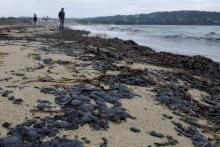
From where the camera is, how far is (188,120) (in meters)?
7.02

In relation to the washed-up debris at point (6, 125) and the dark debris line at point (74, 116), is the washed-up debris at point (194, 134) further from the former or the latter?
the washed-up debris at point (6, 125)

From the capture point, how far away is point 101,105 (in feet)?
21.9

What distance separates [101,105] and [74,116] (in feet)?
2.83

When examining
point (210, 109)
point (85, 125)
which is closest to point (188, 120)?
point (210, 109)

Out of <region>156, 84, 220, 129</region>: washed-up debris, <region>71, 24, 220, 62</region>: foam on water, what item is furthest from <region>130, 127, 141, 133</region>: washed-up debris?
<region>71, 24, 220, 62</region>: foam on water

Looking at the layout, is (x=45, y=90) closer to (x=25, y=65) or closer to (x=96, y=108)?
(x=96, y=108)

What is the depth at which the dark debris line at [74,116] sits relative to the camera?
5.12 m

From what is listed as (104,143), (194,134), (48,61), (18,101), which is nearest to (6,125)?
(18,101)

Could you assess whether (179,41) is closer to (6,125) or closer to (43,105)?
(43,105)

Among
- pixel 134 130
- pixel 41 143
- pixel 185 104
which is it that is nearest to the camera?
pixel 41 143

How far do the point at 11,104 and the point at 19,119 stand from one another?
65 cm

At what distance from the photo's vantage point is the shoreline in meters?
5.48

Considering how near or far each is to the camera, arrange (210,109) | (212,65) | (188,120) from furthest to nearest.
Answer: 1. (212,65)
2. (210,109)
3. (188,120)

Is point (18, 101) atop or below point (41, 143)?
atop
